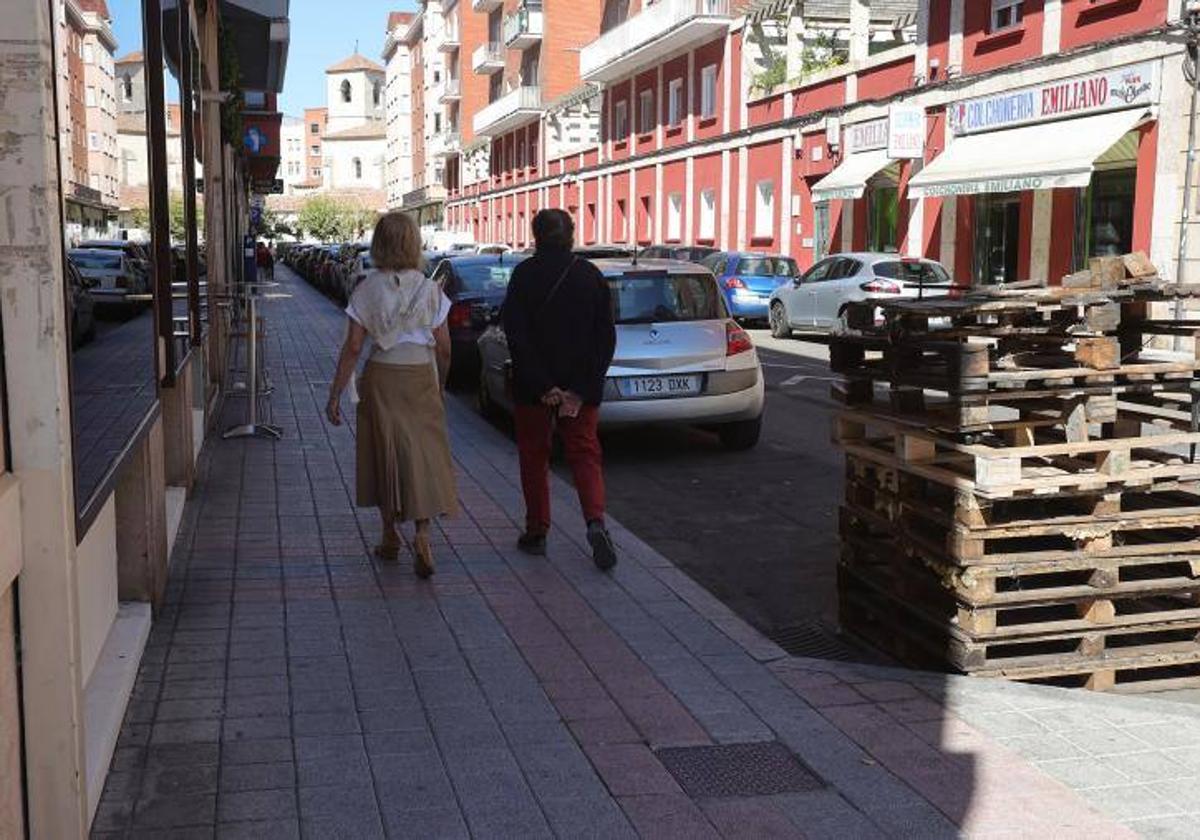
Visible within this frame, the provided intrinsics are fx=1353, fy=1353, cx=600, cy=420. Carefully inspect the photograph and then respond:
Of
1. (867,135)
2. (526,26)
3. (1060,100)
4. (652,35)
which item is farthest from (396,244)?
(526,26)

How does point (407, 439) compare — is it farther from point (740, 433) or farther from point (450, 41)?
point (450, 41)

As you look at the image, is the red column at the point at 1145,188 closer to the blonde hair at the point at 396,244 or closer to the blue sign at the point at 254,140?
the blonde hair at the point at 396,244

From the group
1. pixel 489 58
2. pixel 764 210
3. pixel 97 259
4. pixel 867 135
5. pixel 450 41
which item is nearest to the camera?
pixel 97 259

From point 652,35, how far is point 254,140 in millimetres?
14642

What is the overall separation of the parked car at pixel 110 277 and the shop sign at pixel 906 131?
72.7 ft

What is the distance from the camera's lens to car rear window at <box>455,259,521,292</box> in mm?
15898

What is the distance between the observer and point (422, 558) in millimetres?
6566

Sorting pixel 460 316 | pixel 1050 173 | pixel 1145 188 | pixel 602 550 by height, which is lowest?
pixel 602 550

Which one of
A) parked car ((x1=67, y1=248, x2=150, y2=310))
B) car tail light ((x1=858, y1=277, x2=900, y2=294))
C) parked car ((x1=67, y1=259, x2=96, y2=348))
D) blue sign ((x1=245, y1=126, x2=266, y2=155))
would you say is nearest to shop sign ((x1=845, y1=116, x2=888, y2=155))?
car tail light ((x1=858, y1=277, x2=900, y2=294))

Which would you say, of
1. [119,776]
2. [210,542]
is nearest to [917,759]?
[119,776]

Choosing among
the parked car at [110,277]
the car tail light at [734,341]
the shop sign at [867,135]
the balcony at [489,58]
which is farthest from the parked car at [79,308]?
the balcony at [489,58]

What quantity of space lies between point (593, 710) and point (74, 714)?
6.76 feet

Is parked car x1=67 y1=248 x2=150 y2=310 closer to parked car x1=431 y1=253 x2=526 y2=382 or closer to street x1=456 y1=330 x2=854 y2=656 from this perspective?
street x1=456 y1=330 x2=854 y2=656

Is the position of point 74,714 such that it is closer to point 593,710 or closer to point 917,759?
point 593,710
